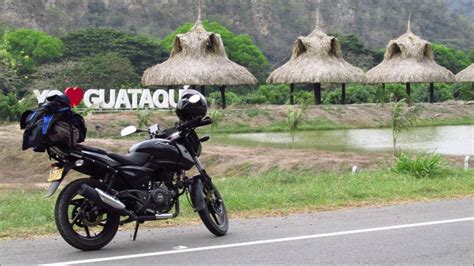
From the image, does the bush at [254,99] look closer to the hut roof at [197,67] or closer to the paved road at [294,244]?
the hut roof at [197,67]

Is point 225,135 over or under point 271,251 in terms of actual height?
under

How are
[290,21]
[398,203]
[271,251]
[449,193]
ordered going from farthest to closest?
[290,21] < [449,193] < [398,203] < [271,251]

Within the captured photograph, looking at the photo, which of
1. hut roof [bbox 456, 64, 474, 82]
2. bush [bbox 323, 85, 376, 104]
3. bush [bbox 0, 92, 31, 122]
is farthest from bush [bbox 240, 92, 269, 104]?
bush [bbox 0, 92, 31, 122]

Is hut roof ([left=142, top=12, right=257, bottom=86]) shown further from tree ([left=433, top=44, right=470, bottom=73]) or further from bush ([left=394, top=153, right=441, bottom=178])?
tree ([left=433, top=44, right=470, bottom=73])

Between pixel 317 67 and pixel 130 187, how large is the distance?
36685mm

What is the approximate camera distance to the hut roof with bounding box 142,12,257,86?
4025 cm

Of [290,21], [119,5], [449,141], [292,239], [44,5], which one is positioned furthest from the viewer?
[290,21]

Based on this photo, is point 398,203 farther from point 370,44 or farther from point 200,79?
point 370,44

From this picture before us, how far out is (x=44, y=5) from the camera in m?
76.4

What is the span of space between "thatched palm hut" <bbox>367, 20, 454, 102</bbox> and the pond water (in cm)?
965

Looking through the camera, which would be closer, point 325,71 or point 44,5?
point 325,71

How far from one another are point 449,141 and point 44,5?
57.4m

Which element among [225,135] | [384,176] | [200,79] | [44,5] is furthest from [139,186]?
[44,5]

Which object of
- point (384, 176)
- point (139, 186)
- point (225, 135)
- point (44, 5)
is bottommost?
point (225, 135)
